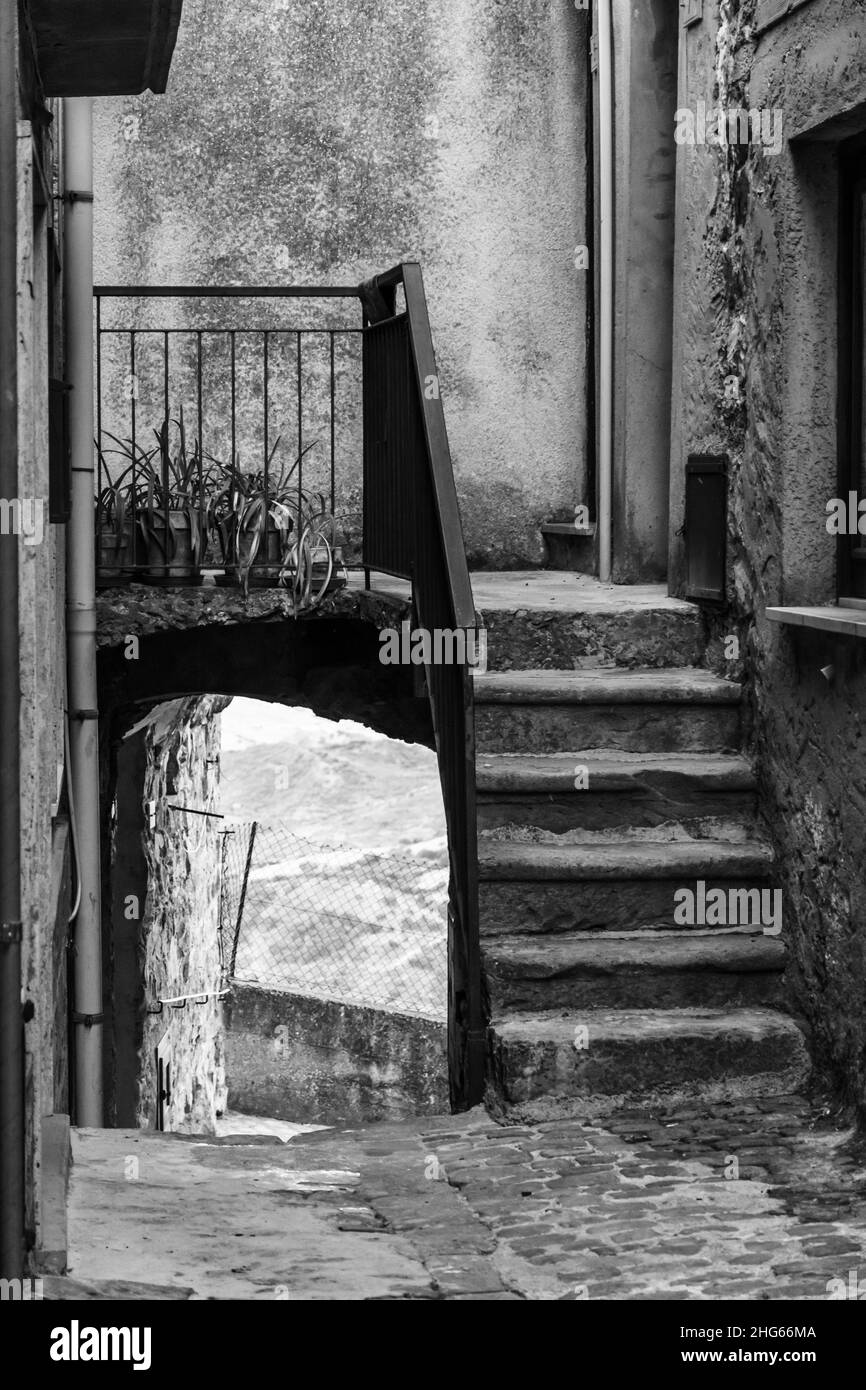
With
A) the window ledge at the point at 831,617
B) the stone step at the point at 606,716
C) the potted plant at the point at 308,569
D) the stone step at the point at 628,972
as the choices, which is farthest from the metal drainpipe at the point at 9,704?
the potted plant at the point at 308,569

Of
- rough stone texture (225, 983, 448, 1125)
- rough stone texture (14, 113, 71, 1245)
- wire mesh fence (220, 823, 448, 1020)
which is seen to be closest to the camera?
rough stone texture (14, 113, 71, 1245)

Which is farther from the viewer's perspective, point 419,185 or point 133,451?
point 419,185

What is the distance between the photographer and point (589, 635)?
19.9 ft

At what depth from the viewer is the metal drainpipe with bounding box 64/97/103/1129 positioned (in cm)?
600

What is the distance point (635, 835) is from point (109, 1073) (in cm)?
405

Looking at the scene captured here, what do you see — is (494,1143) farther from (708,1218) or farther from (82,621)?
(82,621)

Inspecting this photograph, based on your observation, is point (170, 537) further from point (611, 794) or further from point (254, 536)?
point (611, 794)

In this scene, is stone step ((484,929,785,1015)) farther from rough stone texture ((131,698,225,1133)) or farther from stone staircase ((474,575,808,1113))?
rough stone texture ((131,698,225,1133))

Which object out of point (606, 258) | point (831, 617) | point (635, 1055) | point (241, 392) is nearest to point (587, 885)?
point (635, 1055)

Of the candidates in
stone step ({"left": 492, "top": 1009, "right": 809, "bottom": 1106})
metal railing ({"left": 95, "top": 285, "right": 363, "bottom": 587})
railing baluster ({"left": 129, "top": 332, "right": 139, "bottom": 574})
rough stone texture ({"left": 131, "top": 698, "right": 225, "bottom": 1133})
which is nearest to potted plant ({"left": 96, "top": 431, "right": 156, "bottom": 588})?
railing baluster ({"left": 129, "top": 332, "right": 139, "bottom": 574})

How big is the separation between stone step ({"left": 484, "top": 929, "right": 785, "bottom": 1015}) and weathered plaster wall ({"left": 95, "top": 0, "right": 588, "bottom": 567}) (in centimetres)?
376

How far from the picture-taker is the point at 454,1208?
13.5ft

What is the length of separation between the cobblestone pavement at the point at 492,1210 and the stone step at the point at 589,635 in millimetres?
1866

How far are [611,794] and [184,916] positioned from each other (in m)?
6.11
